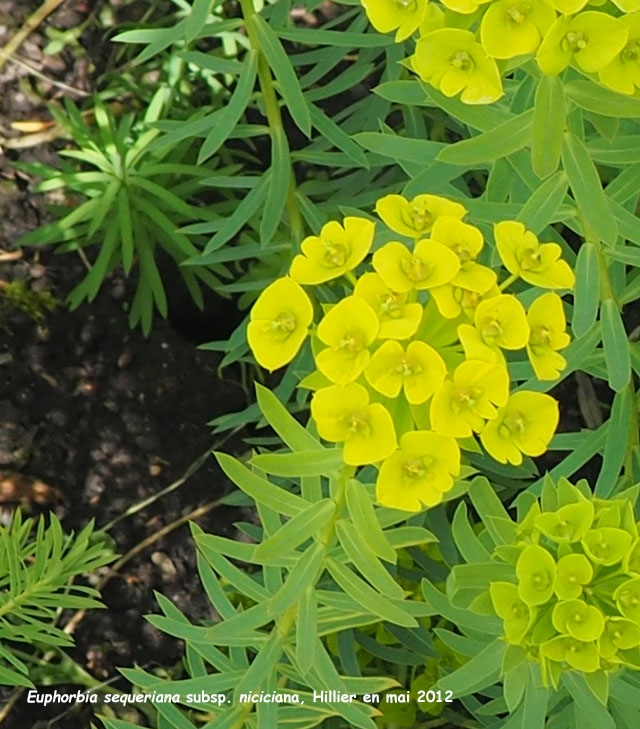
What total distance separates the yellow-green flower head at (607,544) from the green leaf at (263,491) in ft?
1.08

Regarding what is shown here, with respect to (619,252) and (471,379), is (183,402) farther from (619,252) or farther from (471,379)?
(471,379)

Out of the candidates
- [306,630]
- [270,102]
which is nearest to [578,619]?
[306,630]

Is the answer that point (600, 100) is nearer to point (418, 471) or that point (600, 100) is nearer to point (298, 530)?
point (418, 471)

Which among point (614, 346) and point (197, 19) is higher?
point (197, 19)

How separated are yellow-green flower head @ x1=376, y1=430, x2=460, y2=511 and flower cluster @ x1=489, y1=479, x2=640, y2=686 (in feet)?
0.49

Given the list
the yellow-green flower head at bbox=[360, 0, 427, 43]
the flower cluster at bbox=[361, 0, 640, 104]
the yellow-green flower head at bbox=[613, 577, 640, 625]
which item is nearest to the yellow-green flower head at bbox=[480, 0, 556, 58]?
the flower cluster at bbox=[361, 0, 640, 104]

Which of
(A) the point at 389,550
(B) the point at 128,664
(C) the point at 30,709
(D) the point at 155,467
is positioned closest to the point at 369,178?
(D) the point at 155,467

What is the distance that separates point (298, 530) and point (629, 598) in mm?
355

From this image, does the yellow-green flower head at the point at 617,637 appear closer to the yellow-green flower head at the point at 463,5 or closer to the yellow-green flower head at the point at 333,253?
the yellow-green flower head at the point at 333,253

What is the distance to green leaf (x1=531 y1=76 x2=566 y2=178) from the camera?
99 cm

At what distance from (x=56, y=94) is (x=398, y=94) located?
1.38m

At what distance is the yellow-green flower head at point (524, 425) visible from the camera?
94cm

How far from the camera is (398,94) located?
3.87 ft

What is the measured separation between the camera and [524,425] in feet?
3.12
